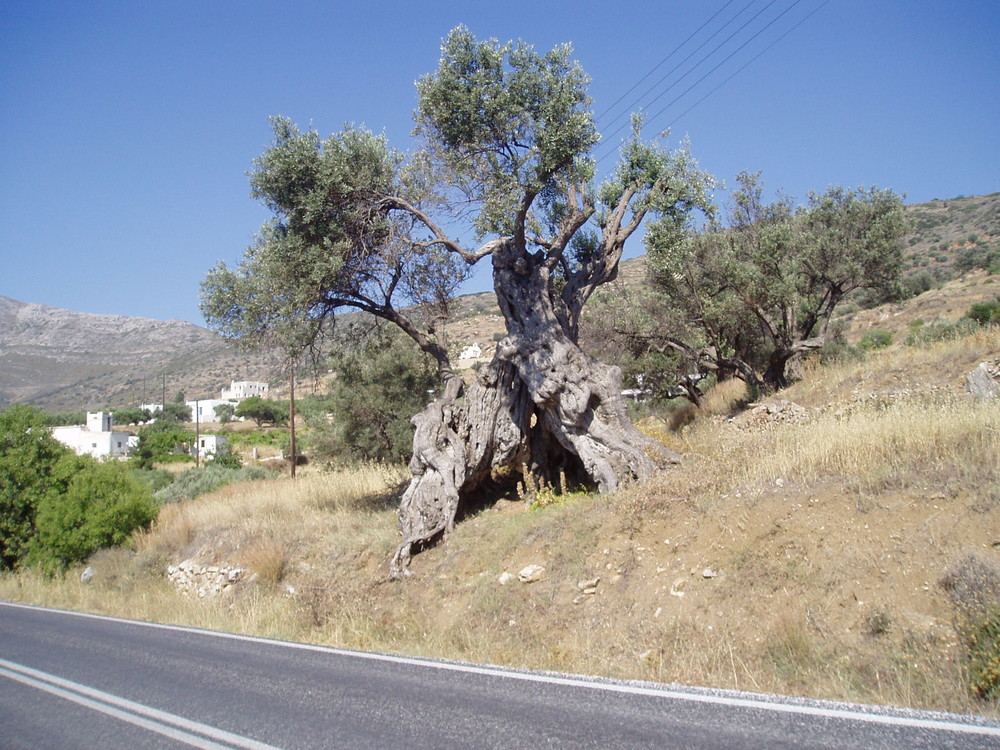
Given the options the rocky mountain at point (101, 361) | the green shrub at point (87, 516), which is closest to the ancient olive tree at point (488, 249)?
the green shrub at point (87, 516)

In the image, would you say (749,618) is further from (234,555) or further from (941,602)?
(234,555)

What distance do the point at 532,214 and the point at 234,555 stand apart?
9755mm

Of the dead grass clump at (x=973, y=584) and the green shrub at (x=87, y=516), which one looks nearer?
the dead grass clump at (x=973, y=584)

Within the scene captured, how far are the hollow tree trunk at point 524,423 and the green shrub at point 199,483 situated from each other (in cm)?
1675

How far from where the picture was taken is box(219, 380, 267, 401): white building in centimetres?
9506

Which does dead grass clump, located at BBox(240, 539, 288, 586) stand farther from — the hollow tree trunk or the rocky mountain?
the rocky mountain

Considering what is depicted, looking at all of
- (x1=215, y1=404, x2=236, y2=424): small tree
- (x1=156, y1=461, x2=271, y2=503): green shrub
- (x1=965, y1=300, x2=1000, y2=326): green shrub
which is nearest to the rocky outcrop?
(x1=156, y1=461, x2=271, y2=503): green shrub

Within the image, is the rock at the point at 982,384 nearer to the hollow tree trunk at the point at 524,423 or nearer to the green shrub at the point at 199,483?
the hollow tree trunk at the point at 524,423

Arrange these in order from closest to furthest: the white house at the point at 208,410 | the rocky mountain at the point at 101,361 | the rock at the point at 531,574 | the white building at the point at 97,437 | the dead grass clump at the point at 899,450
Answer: the dead grass clump at the point at 899,450 < the rock at the point at 531,574 < the white building at the point at 97,437 < the white house at the point at 208,410 < the rocky mountain at the point at 101,361

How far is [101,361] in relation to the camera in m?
129

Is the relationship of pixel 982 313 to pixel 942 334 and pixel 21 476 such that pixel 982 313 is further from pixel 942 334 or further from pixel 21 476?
pixel 21 476

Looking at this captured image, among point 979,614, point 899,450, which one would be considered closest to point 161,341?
point 899,450

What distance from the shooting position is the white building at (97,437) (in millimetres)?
55500

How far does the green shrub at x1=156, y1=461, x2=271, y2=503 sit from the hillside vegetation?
1208cm
